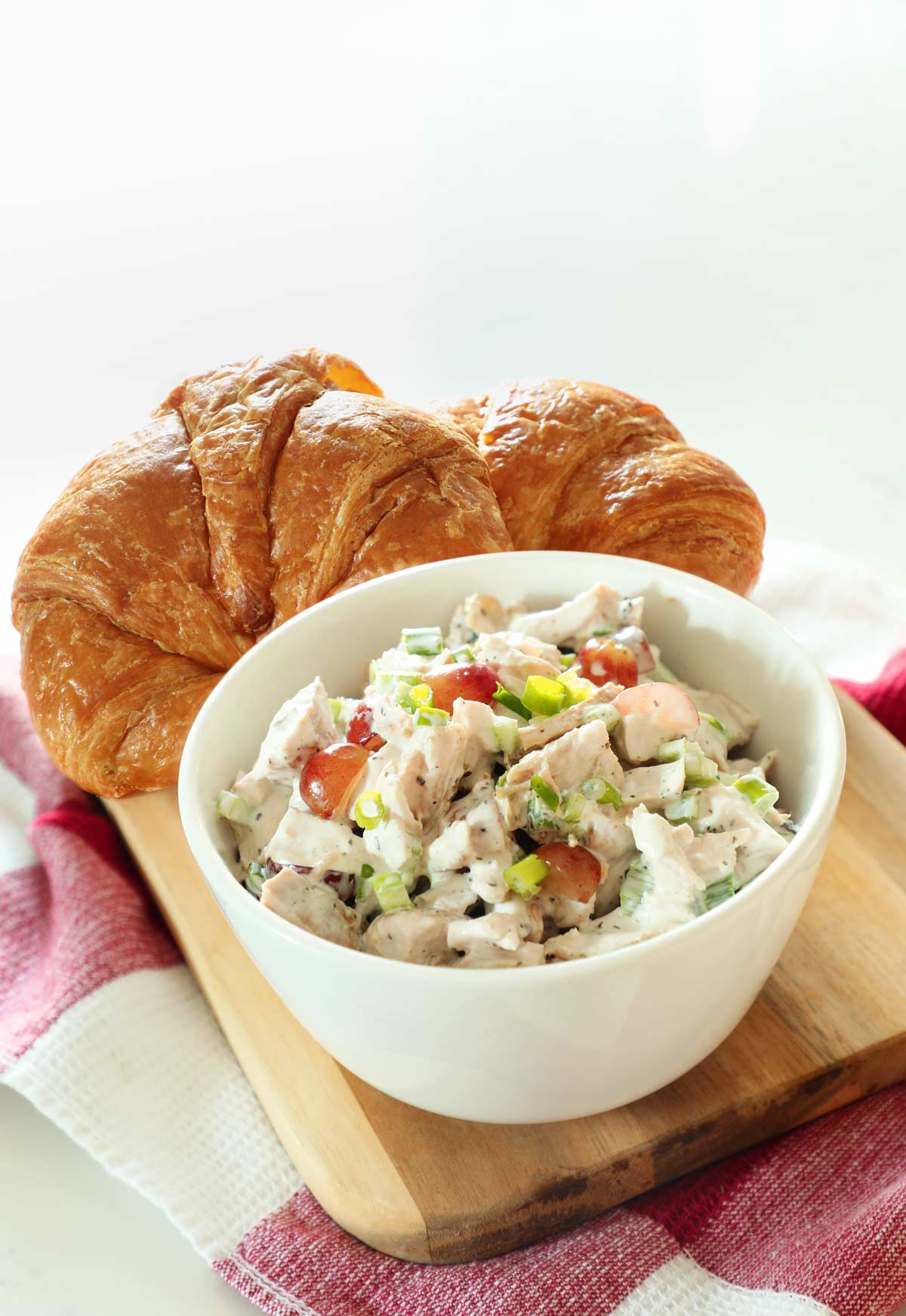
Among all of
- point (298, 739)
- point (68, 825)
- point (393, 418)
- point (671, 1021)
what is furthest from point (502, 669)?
point (68, 825)

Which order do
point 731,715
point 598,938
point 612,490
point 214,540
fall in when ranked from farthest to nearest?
point 612,490, point 214,540, point 731,715, point 598,938

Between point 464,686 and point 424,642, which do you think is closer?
point 464,686

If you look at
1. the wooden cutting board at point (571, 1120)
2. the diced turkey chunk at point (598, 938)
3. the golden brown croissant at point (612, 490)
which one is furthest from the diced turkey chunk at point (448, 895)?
the golden brown croissant at point (612, 490)

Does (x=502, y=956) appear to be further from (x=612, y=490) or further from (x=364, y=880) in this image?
(x=612, y=490)

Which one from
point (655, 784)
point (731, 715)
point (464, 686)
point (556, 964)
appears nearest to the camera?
point (556, 964)

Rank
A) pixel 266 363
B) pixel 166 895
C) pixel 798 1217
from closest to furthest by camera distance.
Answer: pixel 798 1217, pixel 166 895, pixel 266 363

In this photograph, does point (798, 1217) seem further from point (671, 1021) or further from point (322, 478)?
point (322, 478)

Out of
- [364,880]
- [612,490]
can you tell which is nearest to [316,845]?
[364,880]
